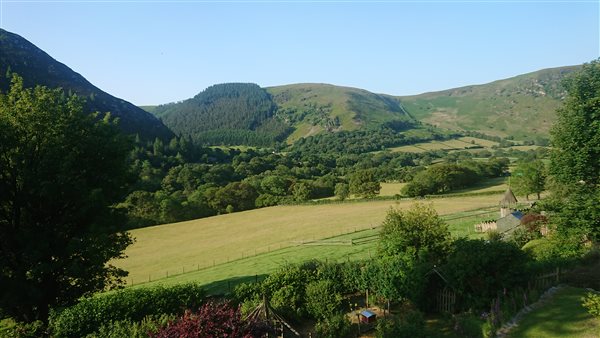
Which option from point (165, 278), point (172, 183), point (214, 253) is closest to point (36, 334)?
point (165, 278)

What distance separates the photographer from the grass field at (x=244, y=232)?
43.7m

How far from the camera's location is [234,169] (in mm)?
125500

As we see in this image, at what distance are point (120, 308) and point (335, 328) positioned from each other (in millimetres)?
10458

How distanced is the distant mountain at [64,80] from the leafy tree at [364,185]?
265ft

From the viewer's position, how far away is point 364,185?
8519 cm

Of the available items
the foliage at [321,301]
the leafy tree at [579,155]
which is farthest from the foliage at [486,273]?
the leafy tree at [579,155]

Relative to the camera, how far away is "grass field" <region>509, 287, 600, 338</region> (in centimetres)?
1384

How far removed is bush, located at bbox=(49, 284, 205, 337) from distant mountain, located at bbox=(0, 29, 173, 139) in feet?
382

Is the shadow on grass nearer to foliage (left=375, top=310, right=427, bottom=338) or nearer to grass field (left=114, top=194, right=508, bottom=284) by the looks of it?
grass field (left=114, top=194, right=508, bottom=284)

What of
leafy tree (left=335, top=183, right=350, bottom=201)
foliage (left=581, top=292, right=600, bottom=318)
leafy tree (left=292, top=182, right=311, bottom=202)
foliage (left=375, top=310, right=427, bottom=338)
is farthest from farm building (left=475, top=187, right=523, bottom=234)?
leafy tree (left=292, top=182, right=311, bottom=202)

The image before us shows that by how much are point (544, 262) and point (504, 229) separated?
1818 centimetres

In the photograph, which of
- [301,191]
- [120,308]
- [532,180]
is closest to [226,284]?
[120,308]

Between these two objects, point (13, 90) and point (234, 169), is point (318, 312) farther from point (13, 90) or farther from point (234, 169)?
point (234, 169)

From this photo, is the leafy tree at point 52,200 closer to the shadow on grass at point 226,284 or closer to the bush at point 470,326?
the shadow on grass at point 226,284
